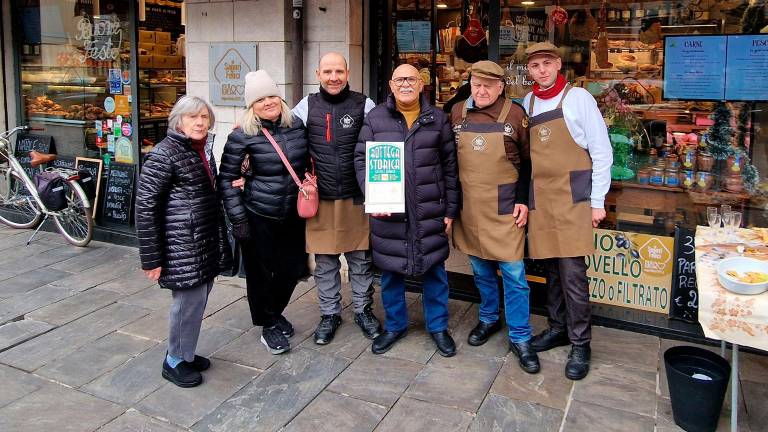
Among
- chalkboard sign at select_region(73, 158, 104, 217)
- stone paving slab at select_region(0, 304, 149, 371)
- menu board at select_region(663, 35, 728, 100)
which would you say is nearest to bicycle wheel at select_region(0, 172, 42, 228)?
chalkboard sign at select_region(73, 158, 104, 217)

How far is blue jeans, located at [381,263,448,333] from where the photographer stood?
439 centimetres

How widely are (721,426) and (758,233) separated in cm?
107

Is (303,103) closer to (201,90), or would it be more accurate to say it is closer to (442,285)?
(442,285)

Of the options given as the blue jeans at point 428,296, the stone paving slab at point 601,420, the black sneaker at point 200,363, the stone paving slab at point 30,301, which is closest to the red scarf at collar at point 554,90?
the blue jeans at point 428,296

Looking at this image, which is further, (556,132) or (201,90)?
(201,90)

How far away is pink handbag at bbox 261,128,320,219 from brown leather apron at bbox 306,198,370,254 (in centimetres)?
20

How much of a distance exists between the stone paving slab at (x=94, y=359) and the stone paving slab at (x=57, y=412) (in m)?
0.17

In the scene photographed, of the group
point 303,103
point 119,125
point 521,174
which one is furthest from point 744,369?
point 119,125

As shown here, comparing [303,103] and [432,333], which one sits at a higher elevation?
[303,103]

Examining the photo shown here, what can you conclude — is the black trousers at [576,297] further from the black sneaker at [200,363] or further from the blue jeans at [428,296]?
the black sneaker at [200,363]

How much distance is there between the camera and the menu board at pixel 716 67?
4734 mm

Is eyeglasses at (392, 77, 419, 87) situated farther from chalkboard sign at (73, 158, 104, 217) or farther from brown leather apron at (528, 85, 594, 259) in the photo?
chalkboard sign at (73, 158, 104, 217)

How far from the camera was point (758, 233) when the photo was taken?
12.0 feet

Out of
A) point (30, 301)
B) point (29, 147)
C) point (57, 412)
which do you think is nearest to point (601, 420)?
point (57, 412)
